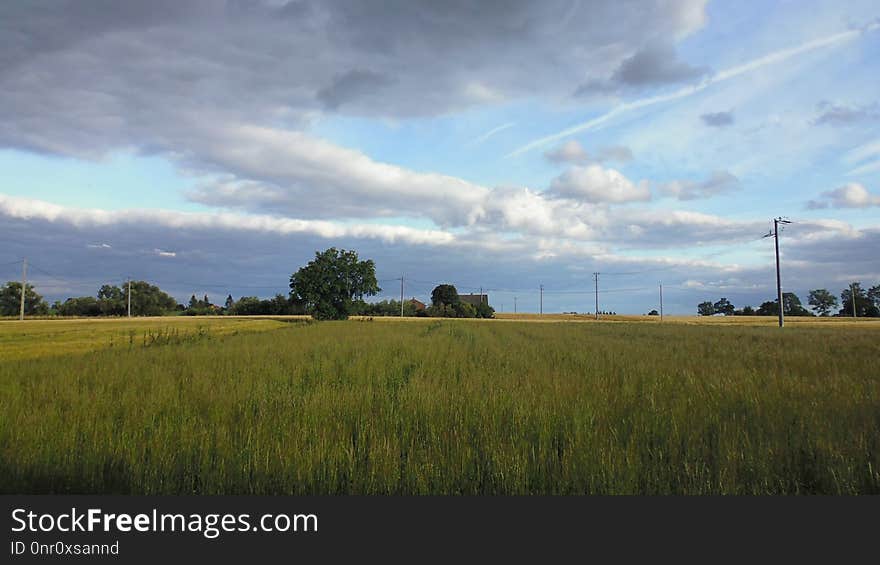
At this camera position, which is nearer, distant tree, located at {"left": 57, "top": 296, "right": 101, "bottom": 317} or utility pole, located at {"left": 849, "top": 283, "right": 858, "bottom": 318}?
distant tree, located at {"left": 57, "top": 296, "right": 101, "bottom": 317}

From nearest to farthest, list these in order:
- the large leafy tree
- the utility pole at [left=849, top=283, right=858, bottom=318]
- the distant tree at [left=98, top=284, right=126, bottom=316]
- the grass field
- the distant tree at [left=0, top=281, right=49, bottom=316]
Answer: the grass field < the large leafy tree < the distant tree at [left=0, top=281, right=49, bottom=316] < the distant tree at [left=98, top=284, right=126, bottom=316] < the utility pole at [left=849, top=283, right=858, bottom=318]

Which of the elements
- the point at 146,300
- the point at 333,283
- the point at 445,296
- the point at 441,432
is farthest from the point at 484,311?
the point at 441,432

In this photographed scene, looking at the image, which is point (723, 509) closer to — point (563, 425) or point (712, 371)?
point (563, 425)

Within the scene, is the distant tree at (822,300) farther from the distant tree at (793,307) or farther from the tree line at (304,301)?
the tree line at (304,301)

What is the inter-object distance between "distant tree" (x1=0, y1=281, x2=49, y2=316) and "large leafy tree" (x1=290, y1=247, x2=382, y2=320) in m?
52.9

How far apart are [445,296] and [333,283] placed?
138 feet

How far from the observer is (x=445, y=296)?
108 m

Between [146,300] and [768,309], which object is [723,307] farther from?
[146,300]

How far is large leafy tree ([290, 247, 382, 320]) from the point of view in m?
68.2

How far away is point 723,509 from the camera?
11.2 feet

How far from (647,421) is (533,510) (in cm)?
310

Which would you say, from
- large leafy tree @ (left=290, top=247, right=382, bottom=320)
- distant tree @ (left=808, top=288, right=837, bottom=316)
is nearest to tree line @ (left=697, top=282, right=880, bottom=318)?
distant tree @ (left=808, top=288, right=837, bottom=316)

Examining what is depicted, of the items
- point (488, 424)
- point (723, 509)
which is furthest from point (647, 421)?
point (723, 509)

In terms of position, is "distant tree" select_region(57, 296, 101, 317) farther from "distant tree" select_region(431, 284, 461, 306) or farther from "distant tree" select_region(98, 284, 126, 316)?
"distant tree" select_region(431, 284, 461, 306)
